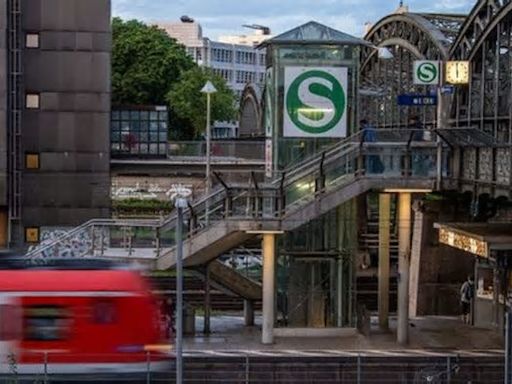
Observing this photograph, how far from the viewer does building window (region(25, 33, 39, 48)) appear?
153 feet

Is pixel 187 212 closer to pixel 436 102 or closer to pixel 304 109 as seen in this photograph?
pixel 304 109

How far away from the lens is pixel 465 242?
3275 cm

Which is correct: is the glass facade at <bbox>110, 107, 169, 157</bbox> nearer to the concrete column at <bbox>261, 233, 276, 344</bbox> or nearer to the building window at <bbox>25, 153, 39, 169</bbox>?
the building window at <bbox>25, 153, 39, 169</bbox>

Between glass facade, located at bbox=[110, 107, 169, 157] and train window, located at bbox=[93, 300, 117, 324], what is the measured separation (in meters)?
34.6

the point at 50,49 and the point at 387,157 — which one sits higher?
the point at 50,49

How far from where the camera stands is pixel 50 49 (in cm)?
4669

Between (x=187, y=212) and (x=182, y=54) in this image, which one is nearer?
(x=187, y=212)

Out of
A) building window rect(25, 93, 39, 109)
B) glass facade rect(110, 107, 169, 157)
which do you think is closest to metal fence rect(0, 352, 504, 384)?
building window rect(25, 93, 39, 109)

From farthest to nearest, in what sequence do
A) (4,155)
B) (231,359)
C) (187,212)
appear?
(4,155) < (187,212) < (231,359)

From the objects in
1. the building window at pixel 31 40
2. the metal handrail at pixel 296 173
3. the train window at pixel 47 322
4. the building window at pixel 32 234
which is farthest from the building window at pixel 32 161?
the train window at pixel 47 322

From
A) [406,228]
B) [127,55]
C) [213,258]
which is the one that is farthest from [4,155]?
[127,55]

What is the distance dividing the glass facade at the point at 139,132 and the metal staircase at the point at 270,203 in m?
25.9

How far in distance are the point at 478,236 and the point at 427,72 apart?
5.61m

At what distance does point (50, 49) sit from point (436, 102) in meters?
17.3
